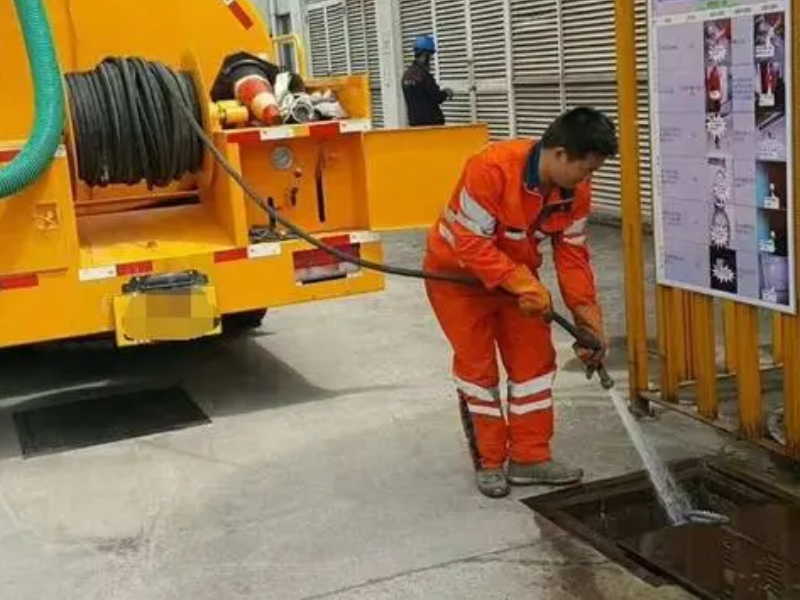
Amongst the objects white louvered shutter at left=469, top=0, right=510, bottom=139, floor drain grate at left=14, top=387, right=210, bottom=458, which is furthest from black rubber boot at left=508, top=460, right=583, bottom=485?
white louvered shutter at left=469, top=0, right=510, bottom=139

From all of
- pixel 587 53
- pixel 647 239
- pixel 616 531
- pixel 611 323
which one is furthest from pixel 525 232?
pixel 587 53

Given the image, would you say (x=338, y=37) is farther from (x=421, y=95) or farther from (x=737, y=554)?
(x=737, y=554)

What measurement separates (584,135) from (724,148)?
2.23ft

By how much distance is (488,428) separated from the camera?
4348mm

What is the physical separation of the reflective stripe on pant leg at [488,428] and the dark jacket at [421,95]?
736 cm

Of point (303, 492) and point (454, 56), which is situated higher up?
point (454, 56)

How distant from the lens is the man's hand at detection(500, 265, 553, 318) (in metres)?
3.91

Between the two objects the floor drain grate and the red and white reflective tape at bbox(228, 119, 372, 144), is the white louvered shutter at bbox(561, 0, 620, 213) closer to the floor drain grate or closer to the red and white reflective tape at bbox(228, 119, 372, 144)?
the red and white reflective tape at bbox(228, 119, 372, 144)

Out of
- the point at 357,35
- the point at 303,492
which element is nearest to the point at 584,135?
the point at 303,492

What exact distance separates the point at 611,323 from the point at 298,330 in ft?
6.52

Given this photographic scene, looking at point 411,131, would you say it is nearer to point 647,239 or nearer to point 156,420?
point 156,420

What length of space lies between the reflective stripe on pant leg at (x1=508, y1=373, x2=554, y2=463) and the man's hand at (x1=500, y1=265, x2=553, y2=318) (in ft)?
A: 1.55

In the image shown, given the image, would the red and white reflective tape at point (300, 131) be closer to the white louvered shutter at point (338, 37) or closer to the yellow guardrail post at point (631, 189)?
the yellow guardrail post at point (631, 189)

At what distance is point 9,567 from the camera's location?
399cm
